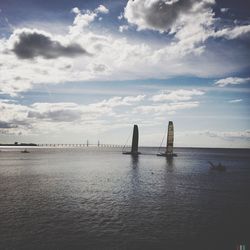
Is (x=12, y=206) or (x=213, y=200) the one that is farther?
(x=213, y=200)

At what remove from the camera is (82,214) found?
26516mm

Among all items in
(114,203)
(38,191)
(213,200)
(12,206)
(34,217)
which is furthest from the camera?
(38,191)

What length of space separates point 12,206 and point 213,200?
1040 inches

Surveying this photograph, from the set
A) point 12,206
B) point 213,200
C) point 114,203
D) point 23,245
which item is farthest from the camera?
point 213,200

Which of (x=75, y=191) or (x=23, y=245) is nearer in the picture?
(x=23, y=245)

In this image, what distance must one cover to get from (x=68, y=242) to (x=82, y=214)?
23.6 ft

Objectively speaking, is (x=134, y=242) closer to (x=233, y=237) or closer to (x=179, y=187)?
(x=233, y=237)

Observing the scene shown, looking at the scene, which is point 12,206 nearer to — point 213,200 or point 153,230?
point 153,230

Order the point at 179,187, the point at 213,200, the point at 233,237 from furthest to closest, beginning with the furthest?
the point at 179,187 < the point at 213,200 < the point at 233,237

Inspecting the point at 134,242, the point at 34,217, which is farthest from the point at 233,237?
the point at 34,217

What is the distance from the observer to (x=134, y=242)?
19.5 metres

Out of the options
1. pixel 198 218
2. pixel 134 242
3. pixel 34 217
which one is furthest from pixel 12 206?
pixel 198 218

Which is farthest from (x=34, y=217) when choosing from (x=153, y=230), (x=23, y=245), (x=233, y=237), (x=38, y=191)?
(x=233, y=237)

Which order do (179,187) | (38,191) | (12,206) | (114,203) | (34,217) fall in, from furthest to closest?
(179,187) → (38,191) → (114,203) → (12,206) → (34,217)
